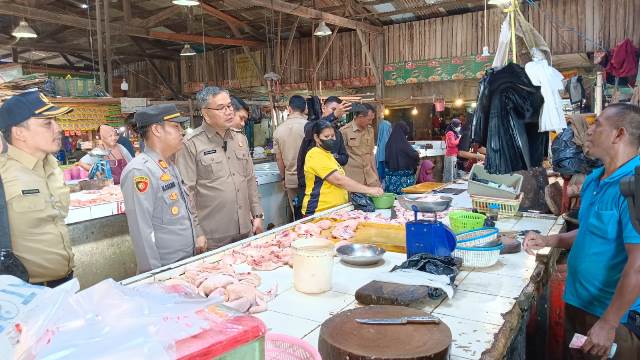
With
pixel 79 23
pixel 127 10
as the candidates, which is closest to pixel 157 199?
pixel 127 10

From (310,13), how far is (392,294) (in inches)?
362

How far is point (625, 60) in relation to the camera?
923cm

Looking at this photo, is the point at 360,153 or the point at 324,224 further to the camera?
the point at 360,153

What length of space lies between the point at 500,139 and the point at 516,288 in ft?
4.71

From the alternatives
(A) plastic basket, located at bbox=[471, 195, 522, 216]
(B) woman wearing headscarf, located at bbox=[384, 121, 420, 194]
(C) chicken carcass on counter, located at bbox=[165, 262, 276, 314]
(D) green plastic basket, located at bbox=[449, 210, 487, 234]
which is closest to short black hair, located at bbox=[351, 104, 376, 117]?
(B) woman wearing headscarf, located at bbox=[384, 121, 420, 194]

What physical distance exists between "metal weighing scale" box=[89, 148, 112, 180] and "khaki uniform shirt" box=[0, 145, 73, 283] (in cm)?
294

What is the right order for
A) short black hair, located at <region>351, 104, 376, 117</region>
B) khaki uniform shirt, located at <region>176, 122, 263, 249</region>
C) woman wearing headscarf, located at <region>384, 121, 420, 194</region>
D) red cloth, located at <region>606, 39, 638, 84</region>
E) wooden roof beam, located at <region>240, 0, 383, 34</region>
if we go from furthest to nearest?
wooden roof beam, located at <region>240, 0, 383, 34</region>, red cloth, located at <region>606, 39, 638, 84</region>, woman wearing headscarf, located at <region>384, 121, 420, 194</region>, short black hair, located at <region>351, 104, 376, 117</region>, khaki uniform shirt, located at <region>176, 122, 263, 249</region>

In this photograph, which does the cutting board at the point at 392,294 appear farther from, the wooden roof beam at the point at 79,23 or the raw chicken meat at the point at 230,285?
the wooden roof beam at the point at 79,23

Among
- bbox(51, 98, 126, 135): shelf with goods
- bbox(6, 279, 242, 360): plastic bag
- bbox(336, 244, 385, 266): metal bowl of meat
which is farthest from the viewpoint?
bbox(51, 98, 126, 135): shelf with goods

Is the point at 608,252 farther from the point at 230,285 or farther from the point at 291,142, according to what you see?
the point at 291,142

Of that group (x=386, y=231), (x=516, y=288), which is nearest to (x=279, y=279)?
(x=386, y=231)

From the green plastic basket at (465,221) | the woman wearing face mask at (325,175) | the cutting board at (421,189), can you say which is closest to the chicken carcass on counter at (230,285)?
the green plastic basket at (465,221)

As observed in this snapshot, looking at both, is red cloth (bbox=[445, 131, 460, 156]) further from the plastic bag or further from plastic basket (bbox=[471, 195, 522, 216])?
the plastic bag

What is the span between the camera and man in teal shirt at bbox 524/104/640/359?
7.61 feet
